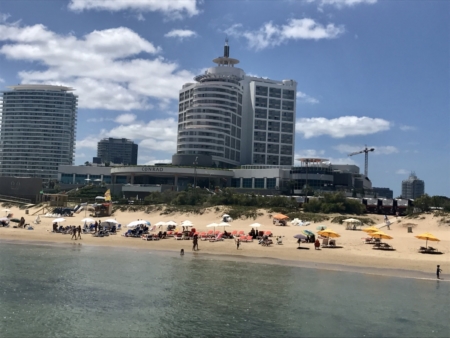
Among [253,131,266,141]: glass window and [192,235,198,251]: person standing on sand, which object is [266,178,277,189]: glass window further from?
[192,235,198,251]: person standing on sand

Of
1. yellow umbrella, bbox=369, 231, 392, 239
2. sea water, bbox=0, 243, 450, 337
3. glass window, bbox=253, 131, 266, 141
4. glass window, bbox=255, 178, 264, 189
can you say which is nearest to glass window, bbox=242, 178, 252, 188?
glass window, bbox=255, 178, 264, 189

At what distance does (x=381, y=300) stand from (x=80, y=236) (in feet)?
108

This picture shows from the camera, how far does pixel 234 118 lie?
5733 inches

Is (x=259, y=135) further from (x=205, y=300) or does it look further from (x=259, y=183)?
(x=205, y=300)

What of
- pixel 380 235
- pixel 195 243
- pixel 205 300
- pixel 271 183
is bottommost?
pixel 205 300

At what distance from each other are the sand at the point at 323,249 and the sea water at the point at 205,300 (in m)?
3.54

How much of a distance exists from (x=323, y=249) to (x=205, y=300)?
18.8m

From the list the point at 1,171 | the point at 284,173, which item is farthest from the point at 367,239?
the point at 1,171

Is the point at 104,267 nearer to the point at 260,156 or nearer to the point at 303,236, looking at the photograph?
the point at 303,236

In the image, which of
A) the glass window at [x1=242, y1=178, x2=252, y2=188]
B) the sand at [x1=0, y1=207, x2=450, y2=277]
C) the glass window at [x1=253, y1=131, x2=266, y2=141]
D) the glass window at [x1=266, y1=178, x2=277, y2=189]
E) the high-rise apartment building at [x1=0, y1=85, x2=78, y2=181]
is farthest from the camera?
the high-rise apartment building at [x1=0, y1=85, x2=78, y2=181]

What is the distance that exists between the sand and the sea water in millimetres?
3540

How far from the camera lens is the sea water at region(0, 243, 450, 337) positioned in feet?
67.9

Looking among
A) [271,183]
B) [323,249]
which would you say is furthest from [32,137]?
[323,249]

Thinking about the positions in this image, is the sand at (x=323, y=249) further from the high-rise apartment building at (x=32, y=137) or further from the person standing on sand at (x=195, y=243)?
the high-rise apartment building at (x=32, y=137)
